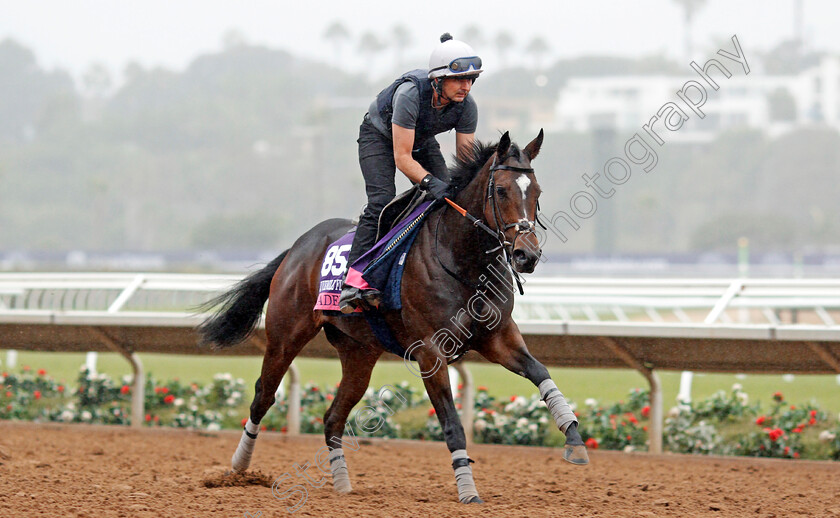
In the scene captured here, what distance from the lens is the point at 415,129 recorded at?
5398mm

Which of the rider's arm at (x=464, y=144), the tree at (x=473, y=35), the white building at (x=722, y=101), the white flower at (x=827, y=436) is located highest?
the tree at (x=473, y=35)

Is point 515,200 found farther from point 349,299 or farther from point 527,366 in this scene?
point 349,299

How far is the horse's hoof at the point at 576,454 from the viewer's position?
4.68 meters

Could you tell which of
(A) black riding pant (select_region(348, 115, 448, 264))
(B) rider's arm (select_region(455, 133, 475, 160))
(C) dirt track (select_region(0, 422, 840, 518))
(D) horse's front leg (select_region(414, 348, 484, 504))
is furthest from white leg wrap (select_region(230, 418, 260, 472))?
(B) rider's arm (select_region(455, 133, 475, 160))

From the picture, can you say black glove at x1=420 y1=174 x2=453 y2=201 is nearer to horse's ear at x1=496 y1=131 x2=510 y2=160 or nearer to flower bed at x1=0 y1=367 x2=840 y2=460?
horse's ear at x1=496 y1=131 x2=510 y2=160

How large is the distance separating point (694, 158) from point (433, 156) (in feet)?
223

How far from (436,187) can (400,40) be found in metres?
96.6

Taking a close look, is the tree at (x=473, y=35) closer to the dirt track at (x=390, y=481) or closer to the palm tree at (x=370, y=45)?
the palm tree at (x=370, y=45)

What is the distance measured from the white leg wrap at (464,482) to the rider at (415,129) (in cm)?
89

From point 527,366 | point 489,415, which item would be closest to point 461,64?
point 527,366

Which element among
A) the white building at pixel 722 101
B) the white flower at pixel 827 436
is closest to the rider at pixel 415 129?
the white flower at pixel 827 436

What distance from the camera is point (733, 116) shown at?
82.9 metres

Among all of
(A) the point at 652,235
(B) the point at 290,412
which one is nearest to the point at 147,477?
(B) the point at 290,412

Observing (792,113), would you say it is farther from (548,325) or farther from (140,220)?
(548,325)
